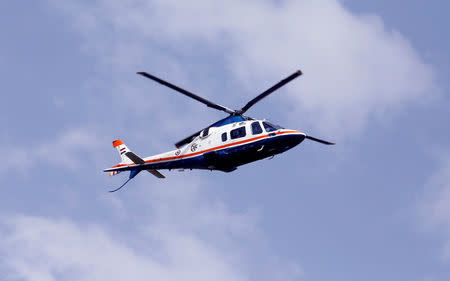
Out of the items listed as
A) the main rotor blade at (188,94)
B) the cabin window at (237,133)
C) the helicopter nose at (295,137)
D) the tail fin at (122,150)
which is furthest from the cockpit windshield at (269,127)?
the tail fin at (122,150)

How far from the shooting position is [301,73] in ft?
132

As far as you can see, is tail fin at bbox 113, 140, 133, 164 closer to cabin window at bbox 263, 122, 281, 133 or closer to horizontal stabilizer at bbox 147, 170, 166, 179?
horizontal stabilizer at bbox 147, 170, 166, 179

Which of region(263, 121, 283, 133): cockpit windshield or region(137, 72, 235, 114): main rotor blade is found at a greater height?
region(137, 72, 235, 114): main rotor blade

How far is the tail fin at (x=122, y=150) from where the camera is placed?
179 ft

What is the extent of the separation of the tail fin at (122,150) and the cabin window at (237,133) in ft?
39.7

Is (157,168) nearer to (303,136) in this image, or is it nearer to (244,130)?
(244,130)

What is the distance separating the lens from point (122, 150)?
55781mm

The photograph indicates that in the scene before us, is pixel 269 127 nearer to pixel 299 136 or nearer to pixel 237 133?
pixel 299 136

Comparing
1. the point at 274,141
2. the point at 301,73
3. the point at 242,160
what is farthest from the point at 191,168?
the point at 301,73

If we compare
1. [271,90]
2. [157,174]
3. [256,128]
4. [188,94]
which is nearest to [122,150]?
[157,174]

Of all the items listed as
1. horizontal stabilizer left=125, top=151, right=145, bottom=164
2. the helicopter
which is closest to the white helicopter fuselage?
the helicopter

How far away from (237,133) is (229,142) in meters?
0.99

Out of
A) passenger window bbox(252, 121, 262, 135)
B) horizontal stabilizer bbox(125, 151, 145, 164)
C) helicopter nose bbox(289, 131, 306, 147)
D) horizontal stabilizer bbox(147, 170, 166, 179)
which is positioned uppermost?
horizontal stabilizer bbox(125, 151, 145, 164)

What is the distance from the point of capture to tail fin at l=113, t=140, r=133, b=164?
54431 mm
